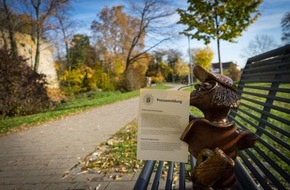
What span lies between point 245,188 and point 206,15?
12.6m

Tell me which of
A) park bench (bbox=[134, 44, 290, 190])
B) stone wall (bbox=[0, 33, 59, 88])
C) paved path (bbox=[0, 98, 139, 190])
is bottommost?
paved path (bbox=[0, 98, 139, 190])

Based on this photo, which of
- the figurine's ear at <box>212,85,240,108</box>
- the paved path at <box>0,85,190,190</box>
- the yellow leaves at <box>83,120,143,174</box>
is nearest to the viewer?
the figurine's ear at <box>212,85,240,108</box>

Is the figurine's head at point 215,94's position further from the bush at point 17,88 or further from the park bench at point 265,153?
the bush at point 17,88

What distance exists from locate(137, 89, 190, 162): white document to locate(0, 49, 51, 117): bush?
14.2m

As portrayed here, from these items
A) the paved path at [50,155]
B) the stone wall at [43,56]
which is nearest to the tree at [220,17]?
the paved path at [50,155]

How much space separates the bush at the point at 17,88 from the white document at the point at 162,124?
46.5 ft

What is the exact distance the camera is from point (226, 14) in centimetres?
1288

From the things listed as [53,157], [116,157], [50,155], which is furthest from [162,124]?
[50,155]

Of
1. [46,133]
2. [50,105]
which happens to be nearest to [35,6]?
[50,105]

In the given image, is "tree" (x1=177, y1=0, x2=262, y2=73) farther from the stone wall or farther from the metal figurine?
the stone wall

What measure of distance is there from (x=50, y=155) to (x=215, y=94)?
5.03 m

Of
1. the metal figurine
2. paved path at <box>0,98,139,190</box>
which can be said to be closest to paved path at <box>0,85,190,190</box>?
paved path at <box>0,98,139,190</box>

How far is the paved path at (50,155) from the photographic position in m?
3.96

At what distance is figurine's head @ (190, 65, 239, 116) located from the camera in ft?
4.34
